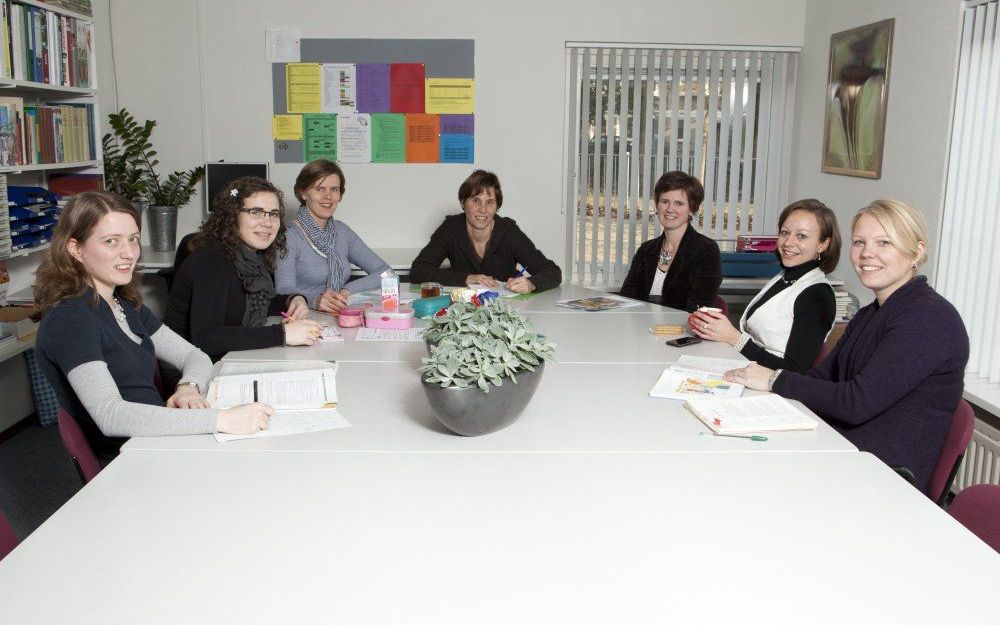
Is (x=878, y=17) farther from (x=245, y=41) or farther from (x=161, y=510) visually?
(x=161, y=510)

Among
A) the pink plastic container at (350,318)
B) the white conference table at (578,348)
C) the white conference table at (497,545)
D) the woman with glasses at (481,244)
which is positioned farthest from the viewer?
the woman with glasses at (481,244)

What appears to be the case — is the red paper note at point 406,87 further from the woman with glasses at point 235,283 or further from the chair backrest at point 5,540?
the chair backrest at point 5,540

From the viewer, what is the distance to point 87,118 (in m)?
4.52

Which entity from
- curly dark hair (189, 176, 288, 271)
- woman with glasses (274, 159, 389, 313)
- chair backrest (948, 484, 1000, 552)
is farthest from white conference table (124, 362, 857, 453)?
woman with glasses (274, 159, 389, 313)

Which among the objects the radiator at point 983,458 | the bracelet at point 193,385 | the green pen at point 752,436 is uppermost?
the green pen at point 752,436

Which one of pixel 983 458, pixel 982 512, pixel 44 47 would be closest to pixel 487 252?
pixel 44 47

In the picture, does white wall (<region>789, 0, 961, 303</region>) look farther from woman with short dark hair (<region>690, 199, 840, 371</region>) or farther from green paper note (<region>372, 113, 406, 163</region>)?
green paper note (<region>372, 113, 406, 163</region>)

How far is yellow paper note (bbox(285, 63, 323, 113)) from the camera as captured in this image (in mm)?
5059

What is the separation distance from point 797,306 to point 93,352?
6.96 ft

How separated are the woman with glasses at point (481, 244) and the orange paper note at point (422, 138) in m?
0.77

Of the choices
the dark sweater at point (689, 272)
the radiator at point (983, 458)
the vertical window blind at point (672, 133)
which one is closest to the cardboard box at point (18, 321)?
the dark sweater at point (689, 272)

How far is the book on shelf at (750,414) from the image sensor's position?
6.77 feet

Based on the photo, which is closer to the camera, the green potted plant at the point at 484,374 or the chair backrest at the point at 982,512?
the chair backrest at the point at 982,512

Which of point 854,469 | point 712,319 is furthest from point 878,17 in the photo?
point 854,469
